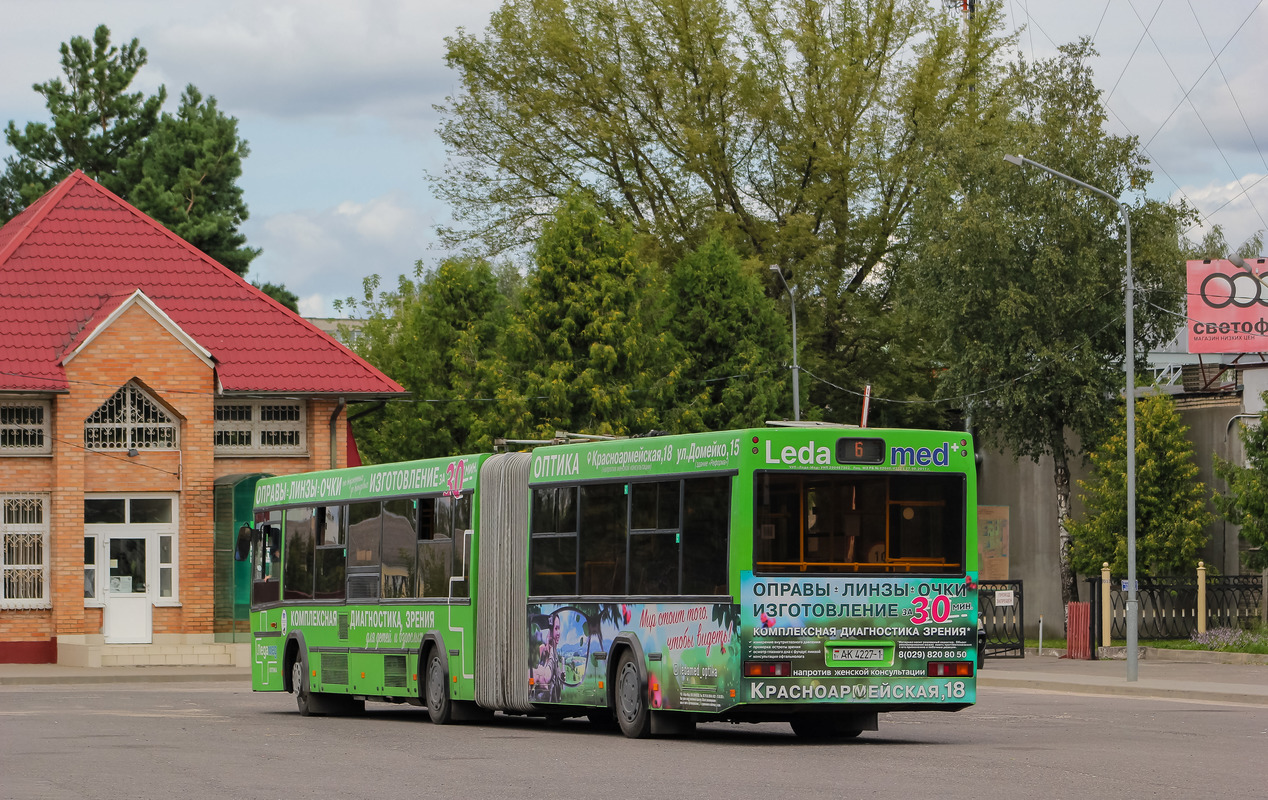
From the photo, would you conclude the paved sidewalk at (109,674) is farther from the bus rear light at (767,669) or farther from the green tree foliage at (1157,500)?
the bus rear light at (767,669)

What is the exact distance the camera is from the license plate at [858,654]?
16.5m

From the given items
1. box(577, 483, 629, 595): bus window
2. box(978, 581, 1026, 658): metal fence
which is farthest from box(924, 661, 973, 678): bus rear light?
box(978, 581, 1026, 658): metal fence

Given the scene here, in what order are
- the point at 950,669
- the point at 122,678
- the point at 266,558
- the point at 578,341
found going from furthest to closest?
the point at 578,341, the point at 122,678, the point at 266,558, the point at 950,669

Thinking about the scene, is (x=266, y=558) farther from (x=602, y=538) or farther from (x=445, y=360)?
(x=445, y=360)

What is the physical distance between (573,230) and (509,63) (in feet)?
43.2

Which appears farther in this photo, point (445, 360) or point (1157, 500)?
point (445, 360)

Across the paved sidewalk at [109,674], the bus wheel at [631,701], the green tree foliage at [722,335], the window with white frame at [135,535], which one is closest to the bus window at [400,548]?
the bus wheel at [631,701]

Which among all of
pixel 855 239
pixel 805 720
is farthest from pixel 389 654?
pixel 855 239

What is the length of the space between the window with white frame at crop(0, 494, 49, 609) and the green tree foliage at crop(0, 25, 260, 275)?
1865cm

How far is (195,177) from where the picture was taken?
184 ft

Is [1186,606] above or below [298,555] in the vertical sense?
below

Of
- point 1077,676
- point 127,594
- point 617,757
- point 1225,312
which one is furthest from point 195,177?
point 617,757

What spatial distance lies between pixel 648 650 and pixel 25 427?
24.1 metres

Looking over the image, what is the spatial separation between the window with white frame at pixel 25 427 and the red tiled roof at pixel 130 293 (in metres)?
0.91
